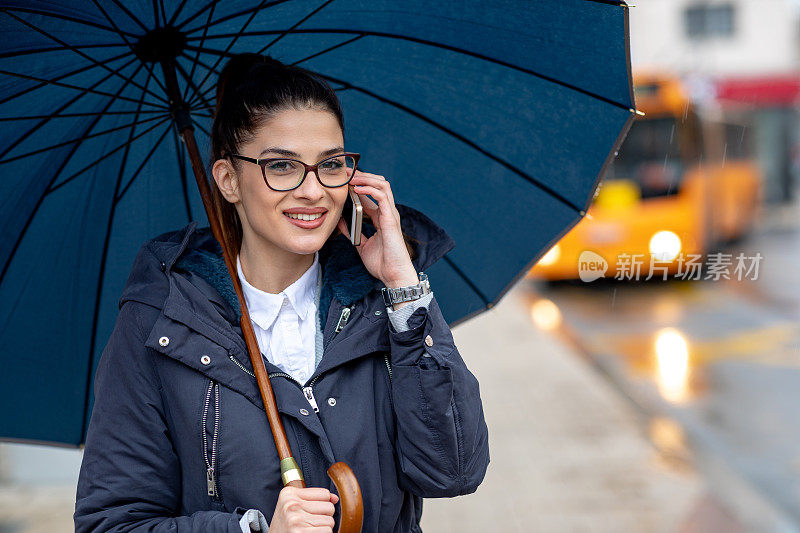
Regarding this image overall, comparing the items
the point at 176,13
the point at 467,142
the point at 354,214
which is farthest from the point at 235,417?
the point at 467,142

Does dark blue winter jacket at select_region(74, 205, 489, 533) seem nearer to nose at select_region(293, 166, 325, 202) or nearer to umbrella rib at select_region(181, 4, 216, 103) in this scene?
nose at select_region(293, 166, 325, 202)

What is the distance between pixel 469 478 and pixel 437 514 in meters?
3.03

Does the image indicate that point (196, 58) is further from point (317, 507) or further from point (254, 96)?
point (317, 507)

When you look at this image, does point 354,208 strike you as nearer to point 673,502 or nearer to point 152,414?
point 152,414

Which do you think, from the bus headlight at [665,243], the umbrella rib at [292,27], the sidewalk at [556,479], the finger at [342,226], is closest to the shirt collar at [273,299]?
the finger at [342,226]

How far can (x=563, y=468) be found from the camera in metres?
5.34

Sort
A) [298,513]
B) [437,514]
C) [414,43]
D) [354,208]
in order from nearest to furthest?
1. [298,513]
2. [354,208]
3. [414,43]
4. [437,514]

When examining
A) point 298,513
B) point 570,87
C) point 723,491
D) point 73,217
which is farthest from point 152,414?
point 723,491

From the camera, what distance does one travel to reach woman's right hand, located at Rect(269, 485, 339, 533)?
1626 mm

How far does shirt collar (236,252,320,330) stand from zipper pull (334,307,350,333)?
5.1 inches

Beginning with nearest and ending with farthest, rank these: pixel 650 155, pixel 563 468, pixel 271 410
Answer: pixel 271 410 → pixel 563 468 → pixel 650 155

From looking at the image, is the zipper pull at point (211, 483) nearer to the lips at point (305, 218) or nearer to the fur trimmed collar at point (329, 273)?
the fur trimmed collar at point (329, 273)

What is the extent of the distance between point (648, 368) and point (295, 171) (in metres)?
6.40

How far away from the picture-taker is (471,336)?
9.45 m
